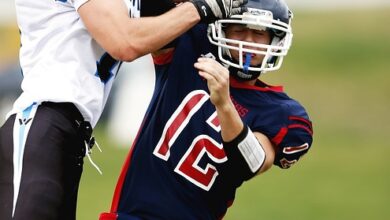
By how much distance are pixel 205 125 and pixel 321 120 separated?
10228 millimetres

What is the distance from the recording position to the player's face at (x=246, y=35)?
597 centimetres

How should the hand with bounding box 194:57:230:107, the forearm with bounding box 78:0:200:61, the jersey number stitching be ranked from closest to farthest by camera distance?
the hand with bounding box 194:57:230:107, the forearm with bounding box 78:0:200:61, the jersey number stitching

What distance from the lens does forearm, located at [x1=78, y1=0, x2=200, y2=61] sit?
5.72m

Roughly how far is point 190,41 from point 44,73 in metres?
0.70

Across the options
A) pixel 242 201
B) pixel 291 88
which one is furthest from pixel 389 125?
pixel 242 201

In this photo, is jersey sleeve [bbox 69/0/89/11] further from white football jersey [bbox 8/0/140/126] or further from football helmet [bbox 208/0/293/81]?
football helmet [bbox 208/0/293/81]

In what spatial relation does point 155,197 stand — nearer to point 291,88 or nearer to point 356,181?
point 356,181

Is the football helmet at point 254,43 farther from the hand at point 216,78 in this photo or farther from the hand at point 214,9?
the hand at point 216,78

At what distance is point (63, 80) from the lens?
582 centimetres

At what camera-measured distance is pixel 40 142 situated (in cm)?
568

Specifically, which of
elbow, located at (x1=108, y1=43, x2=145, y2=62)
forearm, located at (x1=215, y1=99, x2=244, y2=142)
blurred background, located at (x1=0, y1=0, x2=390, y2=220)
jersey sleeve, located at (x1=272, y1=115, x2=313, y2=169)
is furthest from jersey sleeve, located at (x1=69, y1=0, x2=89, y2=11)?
blurred background, located at (x1=0, y1=0, x2=390, y2=220)

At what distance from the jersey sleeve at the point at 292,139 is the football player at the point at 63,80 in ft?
1.90

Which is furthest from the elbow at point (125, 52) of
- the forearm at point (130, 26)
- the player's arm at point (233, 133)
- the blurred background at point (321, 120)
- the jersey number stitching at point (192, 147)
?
the blurred background at point (321, 120)

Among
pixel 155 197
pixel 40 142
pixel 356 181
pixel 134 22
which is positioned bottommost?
pixel 356 181
